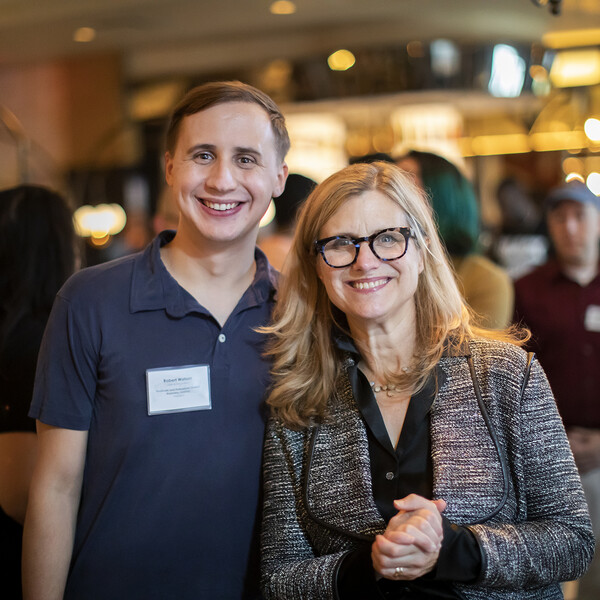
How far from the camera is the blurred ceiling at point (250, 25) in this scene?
25.2ft

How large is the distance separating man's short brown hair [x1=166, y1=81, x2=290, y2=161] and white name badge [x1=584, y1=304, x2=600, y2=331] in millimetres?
2198

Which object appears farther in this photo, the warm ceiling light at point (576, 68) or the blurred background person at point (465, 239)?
the warm ceiling light at point (576, 68)

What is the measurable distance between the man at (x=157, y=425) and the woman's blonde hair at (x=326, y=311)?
10 centimetres

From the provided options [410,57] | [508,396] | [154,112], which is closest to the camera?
→ [508,396]

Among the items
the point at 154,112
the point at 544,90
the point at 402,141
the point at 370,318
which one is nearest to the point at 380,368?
the point at 370,318

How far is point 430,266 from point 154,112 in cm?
799

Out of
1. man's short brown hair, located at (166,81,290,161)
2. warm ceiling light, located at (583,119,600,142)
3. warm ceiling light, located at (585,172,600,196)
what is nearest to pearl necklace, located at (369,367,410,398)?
man's short brown hair, located at (166,81,290,161)

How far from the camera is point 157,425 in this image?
180 cm

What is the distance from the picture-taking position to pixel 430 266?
6.22 ft

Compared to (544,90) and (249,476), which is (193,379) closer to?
(249,476)

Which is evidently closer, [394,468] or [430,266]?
[394,468]

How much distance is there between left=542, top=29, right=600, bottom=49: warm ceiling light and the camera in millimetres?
8438

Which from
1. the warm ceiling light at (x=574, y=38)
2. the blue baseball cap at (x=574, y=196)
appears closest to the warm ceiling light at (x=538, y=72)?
the warm ceiling light at (x=574, y=38)

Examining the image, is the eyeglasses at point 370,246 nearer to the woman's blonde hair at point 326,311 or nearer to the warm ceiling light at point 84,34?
the woman's blonde hair at point 326,311
